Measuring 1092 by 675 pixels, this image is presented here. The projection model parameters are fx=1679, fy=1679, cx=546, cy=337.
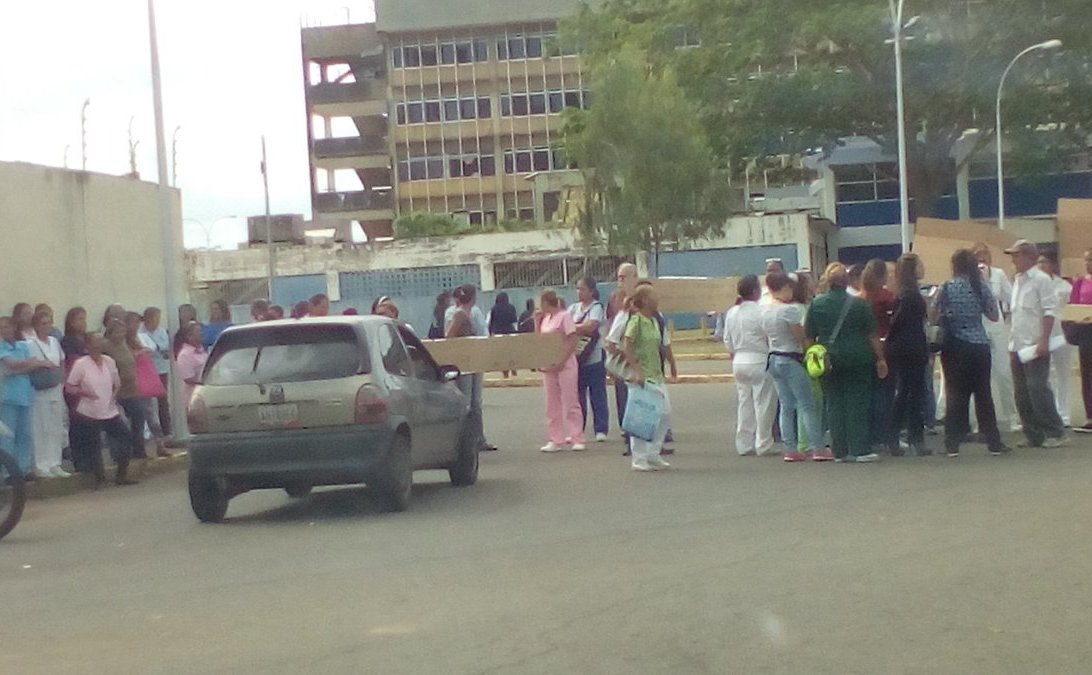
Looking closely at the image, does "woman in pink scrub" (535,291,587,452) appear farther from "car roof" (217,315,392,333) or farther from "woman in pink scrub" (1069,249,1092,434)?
"woman in pink scrub" (1069,249,1092,434)

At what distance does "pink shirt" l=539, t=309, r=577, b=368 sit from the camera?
17453 mm

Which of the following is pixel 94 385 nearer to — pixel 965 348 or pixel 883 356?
pixel 883 356

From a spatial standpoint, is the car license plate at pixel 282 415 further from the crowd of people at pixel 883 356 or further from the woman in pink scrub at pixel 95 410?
the crowd of people at pixel 883 356

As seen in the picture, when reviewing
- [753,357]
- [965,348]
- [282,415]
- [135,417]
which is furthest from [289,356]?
[965,348]

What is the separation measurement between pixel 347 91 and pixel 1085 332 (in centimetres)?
6285

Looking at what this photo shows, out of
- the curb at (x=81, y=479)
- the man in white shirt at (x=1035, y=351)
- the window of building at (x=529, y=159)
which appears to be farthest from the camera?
the window of building at (x=529, y=159)

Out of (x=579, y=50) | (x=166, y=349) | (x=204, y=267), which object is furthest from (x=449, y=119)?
(x=166, y=349)

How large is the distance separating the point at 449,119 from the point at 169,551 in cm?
6745

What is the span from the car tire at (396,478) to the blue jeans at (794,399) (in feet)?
12.2

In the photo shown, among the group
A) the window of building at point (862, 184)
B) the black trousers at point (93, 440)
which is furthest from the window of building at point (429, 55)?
the black trousers at point (93, 440)

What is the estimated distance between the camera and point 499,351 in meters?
17.3

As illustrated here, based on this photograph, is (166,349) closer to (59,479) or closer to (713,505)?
(59,479)

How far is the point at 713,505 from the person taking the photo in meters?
12.3

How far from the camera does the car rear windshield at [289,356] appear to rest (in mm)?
12695
